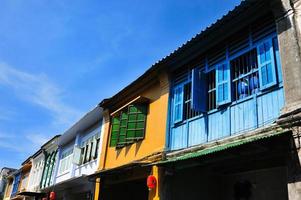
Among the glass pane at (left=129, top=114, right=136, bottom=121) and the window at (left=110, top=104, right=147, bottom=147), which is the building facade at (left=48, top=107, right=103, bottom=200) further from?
the glass pane at (left=129, top=114, right=136, bottom=121)

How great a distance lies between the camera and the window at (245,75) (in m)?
8.45

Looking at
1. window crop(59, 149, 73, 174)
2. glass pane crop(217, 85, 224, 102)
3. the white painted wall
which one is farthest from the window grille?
the white painted wall

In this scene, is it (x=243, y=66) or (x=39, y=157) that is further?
(x=39, y=157)

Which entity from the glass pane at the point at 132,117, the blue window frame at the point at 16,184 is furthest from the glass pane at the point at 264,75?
the blue window frame at the point at 16,184

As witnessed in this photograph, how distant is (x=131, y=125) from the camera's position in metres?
13.1

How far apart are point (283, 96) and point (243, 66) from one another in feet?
5.82

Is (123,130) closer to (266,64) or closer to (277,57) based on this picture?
(266,64)

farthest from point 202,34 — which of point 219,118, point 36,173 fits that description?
point 36,173

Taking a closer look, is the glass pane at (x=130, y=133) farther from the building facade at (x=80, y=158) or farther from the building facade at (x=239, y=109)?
the building facade at (x=80, y=158)

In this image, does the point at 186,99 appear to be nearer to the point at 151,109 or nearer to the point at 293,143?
the point at 151,109

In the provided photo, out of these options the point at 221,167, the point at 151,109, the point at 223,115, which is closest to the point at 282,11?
the point at 223,115

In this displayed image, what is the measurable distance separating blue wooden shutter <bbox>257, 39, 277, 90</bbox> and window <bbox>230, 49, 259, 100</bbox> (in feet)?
0.74

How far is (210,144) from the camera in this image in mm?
9094

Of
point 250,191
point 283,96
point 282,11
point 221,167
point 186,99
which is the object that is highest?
point 282,11
